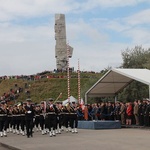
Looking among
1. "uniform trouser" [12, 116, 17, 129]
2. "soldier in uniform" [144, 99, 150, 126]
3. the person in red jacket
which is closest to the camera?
"uniform trouser" [12, 116, 17, 129]

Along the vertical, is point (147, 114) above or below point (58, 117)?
above

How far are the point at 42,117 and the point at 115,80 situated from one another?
25.8ft

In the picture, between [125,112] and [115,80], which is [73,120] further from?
[115,80]

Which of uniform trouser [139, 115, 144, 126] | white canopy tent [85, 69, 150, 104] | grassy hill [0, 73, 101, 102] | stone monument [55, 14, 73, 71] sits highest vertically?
stone monument [55, 14, 73, 71]

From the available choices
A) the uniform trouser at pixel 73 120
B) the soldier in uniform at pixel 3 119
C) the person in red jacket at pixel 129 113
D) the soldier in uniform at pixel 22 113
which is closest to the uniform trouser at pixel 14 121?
the soldier in uniform at pixel 22 113

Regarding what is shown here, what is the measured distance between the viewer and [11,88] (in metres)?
70.4

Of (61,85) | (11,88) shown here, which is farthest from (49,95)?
(11,88)

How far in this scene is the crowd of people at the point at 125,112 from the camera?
2405 cm

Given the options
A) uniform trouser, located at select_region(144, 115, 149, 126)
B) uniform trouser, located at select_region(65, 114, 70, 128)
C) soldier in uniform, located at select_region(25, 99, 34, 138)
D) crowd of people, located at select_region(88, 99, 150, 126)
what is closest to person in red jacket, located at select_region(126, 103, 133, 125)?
crowd of people, located at select_region(88, 99, 150, 126)

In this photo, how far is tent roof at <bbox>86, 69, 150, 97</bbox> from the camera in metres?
24.4

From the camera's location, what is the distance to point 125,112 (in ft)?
86.6

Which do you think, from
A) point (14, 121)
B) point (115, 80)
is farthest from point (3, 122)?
point (115, 80)

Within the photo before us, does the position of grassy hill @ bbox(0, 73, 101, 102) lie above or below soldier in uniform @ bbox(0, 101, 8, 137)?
above

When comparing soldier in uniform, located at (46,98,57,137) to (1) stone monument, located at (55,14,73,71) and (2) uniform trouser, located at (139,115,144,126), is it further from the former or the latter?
(1) stone monument, located at (55,14,73,71)
